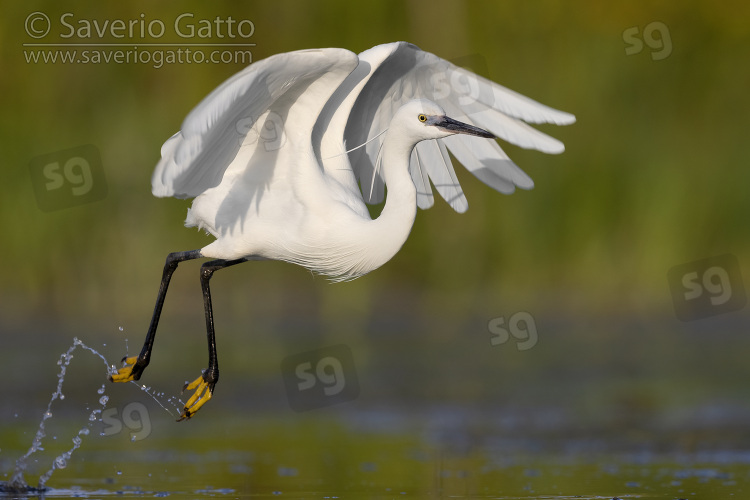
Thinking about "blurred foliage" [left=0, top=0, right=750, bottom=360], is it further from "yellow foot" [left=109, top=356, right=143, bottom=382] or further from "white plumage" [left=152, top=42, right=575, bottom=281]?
"white plumage" [left=152, top=42, right=575, bottom=281]

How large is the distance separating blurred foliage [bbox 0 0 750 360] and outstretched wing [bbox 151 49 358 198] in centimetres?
604

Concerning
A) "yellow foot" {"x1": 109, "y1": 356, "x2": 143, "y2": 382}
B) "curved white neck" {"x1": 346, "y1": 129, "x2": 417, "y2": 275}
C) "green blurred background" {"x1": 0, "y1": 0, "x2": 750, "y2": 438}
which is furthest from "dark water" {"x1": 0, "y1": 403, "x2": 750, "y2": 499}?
"green blurred background" {"x1": 0, "y1": 0, "x2": 750, "y2": 438}

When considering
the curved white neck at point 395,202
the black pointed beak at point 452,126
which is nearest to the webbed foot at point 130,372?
the curved white neck at point 395,202

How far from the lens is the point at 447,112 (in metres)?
8.20

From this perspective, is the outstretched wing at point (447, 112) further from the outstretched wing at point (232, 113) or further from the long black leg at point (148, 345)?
the long black leg at point (148, 345)

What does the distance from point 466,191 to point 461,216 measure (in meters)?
0.32

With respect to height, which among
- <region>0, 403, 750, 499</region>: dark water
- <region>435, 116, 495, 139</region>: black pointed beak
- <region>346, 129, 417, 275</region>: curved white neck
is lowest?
<region>0, 403, 750, 499</region>: dark water

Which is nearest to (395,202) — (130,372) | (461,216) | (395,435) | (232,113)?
(232,113)

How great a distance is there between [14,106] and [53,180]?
117cm

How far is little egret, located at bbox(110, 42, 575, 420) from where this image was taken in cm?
673

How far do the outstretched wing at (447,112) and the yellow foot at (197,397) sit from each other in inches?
60.3

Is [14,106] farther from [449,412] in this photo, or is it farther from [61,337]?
[449,412]

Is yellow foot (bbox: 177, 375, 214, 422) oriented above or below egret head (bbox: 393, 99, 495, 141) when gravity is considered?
below

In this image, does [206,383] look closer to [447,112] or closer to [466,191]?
[447,112]
